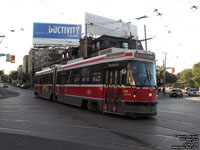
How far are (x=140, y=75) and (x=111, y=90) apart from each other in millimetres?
1615

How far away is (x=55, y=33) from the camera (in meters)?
39.1

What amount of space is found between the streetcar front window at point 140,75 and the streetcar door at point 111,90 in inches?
31.3

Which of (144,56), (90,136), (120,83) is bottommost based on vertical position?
(90,136)

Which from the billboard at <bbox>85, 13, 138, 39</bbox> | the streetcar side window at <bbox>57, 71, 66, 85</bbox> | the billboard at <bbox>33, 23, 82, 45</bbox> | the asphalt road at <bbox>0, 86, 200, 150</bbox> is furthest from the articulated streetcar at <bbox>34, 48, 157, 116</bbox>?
the billboard at <bbox>85, 13, 138, 39</bbox>

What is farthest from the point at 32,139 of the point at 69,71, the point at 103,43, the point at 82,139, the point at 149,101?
the point at 103,43

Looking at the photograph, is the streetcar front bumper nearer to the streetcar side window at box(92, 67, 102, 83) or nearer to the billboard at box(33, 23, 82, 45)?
the streetcar side window at box(92, 67, 102, 83)

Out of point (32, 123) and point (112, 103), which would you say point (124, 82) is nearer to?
point (112, 103)

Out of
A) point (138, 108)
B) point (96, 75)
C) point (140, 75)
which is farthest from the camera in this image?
point (96, 75)

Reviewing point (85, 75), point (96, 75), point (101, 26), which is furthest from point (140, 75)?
point (101, 26)

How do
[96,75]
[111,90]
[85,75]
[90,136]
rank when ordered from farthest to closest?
[85,75], [96,75], [111,90], [90,136]

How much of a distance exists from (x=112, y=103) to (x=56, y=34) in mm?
31569

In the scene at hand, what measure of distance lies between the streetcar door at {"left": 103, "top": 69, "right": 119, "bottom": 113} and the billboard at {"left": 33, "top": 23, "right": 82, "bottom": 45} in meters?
29.7

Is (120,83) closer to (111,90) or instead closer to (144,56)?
(111,90)

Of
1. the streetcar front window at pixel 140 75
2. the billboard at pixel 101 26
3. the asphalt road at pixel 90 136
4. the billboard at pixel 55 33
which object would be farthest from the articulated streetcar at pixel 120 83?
the billboard at pixel 101 26
